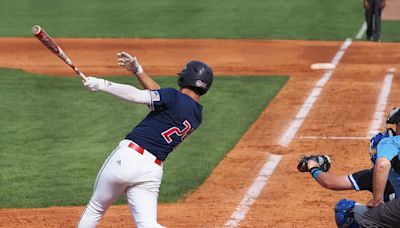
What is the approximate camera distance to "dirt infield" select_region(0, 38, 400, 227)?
1051 centimetres

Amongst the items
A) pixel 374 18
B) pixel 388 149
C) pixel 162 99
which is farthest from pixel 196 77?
pixel 374 18

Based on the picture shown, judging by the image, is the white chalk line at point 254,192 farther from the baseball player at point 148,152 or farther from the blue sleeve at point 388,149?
the blue sleeve at point 388,149

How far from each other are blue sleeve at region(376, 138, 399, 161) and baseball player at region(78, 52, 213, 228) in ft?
5.34

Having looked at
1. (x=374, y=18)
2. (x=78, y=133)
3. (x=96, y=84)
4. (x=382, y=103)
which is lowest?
(x=374, y=18)

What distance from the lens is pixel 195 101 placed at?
802 cm

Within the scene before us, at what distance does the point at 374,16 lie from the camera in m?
24.2

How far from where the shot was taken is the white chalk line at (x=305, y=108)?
557 inches

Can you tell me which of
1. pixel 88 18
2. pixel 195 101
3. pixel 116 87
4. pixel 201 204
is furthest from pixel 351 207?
pixel 88 18

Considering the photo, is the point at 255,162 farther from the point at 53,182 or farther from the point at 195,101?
the point at 195,101

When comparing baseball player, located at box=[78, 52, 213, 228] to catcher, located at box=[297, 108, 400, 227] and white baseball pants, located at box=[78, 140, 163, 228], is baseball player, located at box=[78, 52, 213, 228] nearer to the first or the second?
white baseball pants, located at box=[78, 140, 163, 228]

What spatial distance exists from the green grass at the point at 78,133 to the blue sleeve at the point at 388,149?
4465 mm

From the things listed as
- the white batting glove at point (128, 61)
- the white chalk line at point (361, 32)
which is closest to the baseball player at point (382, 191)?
the white batting glove at point (128, 61)

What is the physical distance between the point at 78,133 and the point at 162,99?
279 inches

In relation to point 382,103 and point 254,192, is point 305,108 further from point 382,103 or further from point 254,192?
point 254,192
